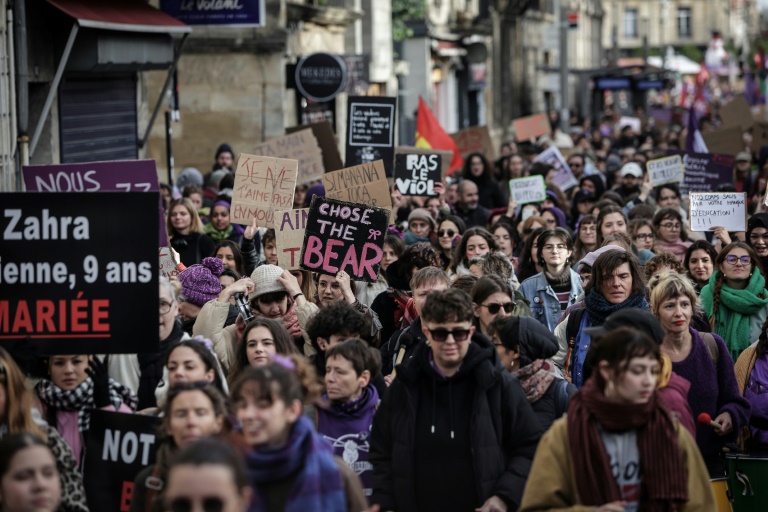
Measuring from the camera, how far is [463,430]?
19.3 ft

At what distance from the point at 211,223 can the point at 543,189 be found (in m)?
3.36

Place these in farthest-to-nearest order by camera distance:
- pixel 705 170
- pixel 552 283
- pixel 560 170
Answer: pixel 560 170, pixel 705 170, pixel 552 283

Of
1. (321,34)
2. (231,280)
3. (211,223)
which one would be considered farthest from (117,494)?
(321,34)

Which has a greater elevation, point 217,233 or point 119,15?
point 119,15

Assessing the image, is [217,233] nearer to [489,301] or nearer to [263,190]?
[263,190]

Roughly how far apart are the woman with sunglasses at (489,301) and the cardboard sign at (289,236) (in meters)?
2.37

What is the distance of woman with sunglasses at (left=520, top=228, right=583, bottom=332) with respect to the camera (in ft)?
31.0

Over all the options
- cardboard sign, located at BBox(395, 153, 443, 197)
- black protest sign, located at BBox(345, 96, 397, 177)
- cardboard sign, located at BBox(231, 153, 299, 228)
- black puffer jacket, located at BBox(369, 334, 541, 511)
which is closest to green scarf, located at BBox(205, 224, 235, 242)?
cardboard sign, located at BBox(231, 153, 299, 228)

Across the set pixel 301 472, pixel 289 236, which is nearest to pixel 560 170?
pixel 289 236

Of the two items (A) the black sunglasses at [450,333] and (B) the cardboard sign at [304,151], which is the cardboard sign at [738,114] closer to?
(B) the cardboard sign at [304,151]

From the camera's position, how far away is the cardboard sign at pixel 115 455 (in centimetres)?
602

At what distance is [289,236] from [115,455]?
4.05 meters

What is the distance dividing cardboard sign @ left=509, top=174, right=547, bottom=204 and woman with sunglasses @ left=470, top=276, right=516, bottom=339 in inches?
278

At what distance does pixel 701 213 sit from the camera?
12039 mm
